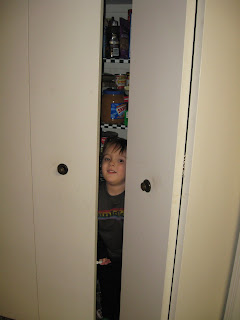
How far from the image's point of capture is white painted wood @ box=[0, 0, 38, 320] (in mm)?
836

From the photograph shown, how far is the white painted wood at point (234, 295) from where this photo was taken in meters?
0.85

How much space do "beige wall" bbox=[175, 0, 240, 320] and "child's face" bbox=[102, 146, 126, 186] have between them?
539mm

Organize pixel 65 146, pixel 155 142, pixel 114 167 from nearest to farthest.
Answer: pixel 155 142 < pixel 65 146 < pixel 114 167

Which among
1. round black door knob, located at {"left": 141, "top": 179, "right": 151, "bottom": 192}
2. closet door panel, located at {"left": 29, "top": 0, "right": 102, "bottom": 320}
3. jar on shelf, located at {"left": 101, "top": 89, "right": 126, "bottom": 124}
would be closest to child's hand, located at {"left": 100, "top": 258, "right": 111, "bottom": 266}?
closet door panel, located at {"left": 29, "top": 0, "right": 102, "bottom": 320}

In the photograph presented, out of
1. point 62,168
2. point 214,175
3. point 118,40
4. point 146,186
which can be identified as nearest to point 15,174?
point 62,168

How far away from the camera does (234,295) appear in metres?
0.87

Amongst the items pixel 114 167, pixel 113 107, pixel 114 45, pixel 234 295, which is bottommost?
pixel 234 295

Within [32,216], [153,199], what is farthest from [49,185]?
[153,199]

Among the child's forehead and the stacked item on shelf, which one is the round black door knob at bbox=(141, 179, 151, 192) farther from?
the stacked item on shelf

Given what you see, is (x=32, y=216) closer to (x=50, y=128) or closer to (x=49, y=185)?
(x=49, y=185)

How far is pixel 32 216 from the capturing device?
0.97 metres

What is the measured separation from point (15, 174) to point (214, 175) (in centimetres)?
83

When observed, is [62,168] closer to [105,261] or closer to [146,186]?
[146,186]

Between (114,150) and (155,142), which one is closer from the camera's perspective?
(155,142)
